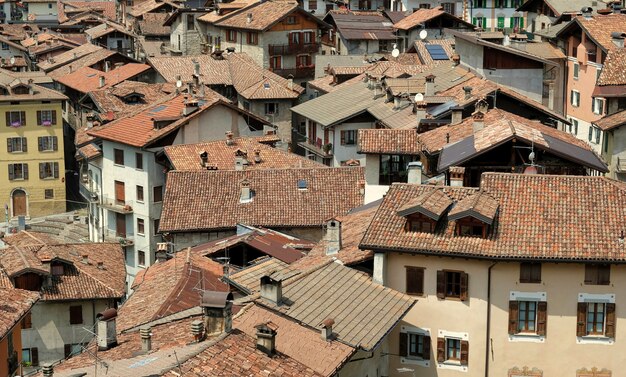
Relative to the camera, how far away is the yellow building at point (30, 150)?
105625mm

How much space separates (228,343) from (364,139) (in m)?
26.9

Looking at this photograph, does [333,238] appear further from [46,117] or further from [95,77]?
[95,77]

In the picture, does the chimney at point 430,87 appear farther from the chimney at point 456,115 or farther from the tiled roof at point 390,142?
the chimney at point 456,115

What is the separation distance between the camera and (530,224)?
47.5 metres

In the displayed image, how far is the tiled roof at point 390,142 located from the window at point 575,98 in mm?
24347

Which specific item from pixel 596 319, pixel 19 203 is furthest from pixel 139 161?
pixel 596 319

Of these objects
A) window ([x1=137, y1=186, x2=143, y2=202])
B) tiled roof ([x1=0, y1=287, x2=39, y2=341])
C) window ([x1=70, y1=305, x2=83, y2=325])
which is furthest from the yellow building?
tiled roof ([x1=0, y1=287, x2=39, y2=341])

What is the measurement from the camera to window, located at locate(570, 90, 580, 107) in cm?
8544

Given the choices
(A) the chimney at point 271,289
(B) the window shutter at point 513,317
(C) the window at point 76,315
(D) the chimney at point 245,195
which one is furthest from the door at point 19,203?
(B) the window shutter at point 513,317

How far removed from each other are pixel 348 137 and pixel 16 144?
34.9 m

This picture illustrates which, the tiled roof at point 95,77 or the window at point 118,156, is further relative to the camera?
the tiled roof at point 95,77

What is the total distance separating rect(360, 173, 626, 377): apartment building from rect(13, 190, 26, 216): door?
63846mm

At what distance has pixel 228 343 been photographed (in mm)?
38750

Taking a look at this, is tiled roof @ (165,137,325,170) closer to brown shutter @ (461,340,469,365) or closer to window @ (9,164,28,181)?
window @ (9,164,28,181)
